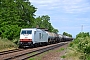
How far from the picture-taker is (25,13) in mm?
59750

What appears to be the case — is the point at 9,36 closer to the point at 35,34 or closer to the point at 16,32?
the point at 16,32

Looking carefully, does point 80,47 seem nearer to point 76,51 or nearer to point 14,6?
point 76,51

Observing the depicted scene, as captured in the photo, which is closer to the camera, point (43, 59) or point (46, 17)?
point (43, 59)

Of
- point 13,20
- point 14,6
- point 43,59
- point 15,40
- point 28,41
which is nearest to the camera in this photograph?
Result: point 43,59

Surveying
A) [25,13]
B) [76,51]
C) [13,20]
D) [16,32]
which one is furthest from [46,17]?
[76,51]

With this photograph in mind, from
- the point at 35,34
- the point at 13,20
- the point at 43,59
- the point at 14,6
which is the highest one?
the point at 14,6

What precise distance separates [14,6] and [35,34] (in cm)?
2032

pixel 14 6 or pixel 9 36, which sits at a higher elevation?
pixel 14 6

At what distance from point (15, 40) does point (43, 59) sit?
19077 millimetres

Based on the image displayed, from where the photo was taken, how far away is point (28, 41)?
33719 millimetres

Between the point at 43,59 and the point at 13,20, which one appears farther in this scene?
the point at 13,20

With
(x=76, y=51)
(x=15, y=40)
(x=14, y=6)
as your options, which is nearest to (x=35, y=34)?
(x=15, y=40)

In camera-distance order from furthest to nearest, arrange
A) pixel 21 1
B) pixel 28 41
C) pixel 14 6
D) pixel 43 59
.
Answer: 1. pixel 21 1
2. pixel 14 6
3. pixel 28 41
4. pixel 43 59

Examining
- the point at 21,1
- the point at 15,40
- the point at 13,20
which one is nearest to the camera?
the point at 15,40
